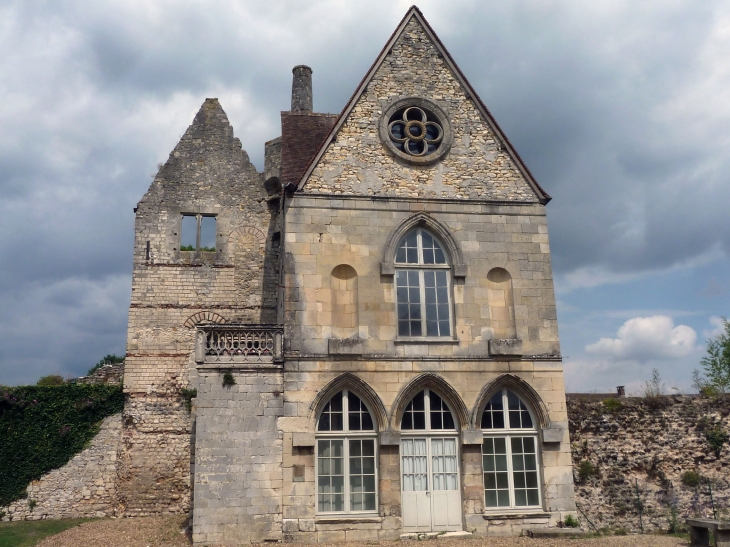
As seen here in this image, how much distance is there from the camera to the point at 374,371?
12609 millimetres

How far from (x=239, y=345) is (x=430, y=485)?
4.67m

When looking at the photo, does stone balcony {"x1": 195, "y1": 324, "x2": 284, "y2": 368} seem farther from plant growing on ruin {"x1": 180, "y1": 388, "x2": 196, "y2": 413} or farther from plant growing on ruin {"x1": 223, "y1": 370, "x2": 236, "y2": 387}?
plant growing on ruin {"x1": 180, "y1": 388, "x2": 196, "y2": 413}

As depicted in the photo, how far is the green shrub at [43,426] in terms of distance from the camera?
16844 millimetres

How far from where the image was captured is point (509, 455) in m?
12.8

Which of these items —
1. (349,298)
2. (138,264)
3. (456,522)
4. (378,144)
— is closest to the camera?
(456,522)

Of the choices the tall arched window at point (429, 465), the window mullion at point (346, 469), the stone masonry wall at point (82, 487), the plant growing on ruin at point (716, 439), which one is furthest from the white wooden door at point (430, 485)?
the stone masonry wall at point (82, 487)

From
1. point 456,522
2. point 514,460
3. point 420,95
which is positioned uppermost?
point 420,95

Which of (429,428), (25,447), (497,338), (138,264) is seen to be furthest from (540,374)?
(25,447)

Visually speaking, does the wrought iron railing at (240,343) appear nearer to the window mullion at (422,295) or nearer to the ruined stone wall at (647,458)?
the window mullion at (422,295)

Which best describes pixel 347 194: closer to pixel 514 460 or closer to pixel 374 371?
pixel 374 371

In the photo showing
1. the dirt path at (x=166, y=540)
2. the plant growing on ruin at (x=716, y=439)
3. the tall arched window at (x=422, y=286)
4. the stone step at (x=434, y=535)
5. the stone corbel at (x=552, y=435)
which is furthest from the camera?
the plant growing on ruin at (x=716, y=439)

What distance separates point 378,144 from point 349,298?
11.7 feet

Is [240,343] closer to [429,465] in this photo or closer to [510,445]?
[429,465]

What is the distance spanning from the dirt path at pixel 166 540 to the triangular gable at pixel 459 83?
7086mm
